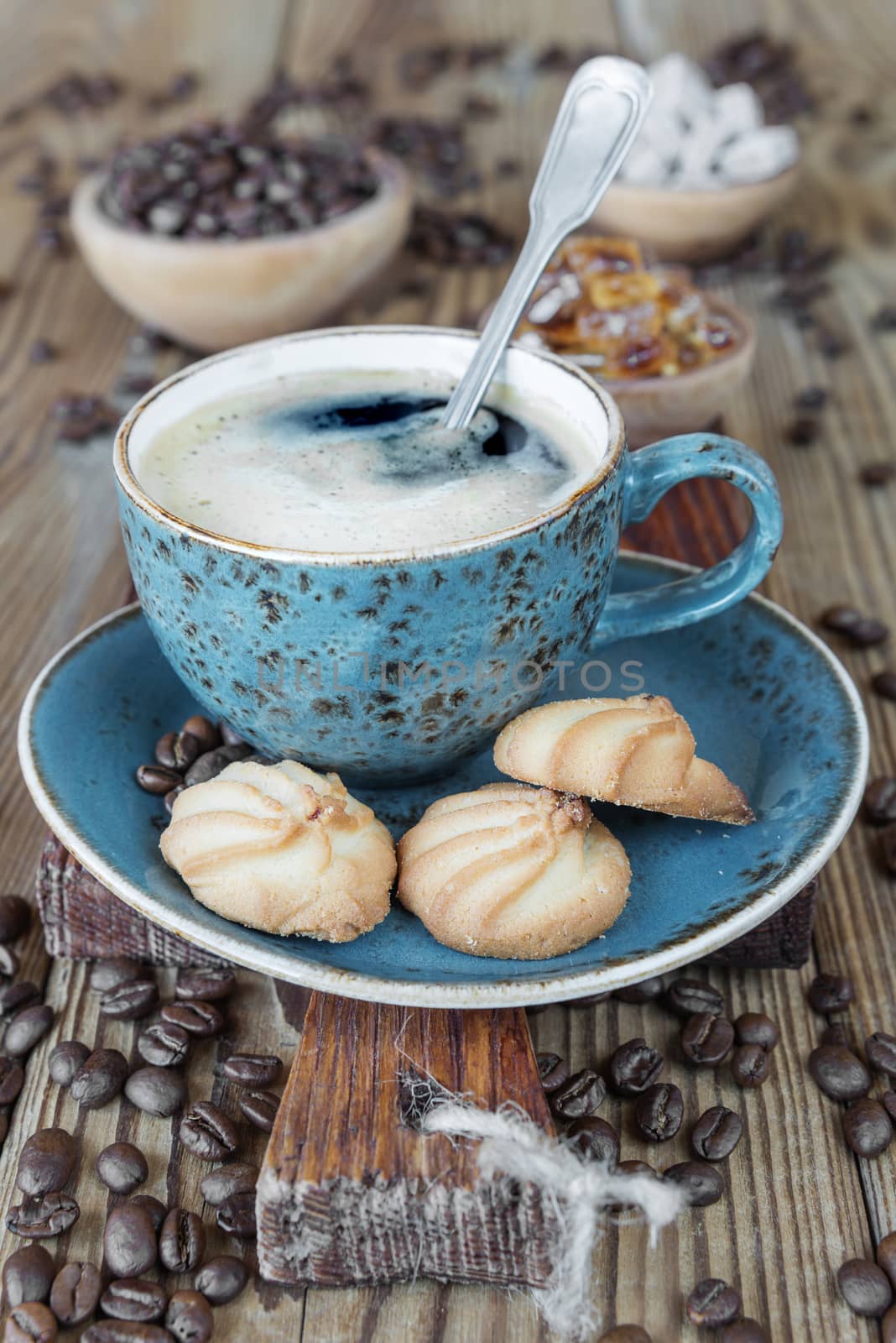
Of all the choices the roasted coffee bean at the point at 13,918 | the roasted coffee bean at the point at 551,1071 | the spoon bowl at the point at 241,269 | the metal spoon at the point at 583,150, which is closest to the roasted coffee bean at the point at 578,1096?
the roasted coffee bean at the point at 551,1071

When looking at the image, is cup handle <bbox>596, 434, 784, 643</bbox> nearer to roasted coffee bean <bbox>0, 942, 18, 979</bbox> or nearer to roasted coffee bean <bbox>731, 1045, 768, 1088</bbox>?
roasted coffee bean <bbox>731, 1045, 768, 1088</bbox>

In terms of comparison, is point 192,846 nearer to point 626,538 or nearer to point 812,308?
point 626,538

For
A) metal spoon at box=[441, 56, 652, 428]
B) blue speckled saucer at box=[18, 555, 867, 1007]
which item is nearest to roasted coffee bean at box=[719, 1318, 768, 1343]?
blue speckled saucer at box=[18, 555, 867, 1007]

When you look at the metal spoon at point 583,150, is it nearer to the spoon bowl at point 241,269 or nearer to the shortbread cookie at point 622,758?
the shortbread cookie at point 622,758

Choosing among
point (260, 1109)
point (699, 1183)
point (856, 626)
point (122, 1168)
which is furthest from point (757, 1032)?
point (856, 626)

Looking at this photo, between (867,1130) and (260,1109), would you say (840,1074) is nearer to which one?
(867,1130)

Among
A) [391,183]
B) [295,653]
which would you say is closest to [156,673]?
[295,653]
